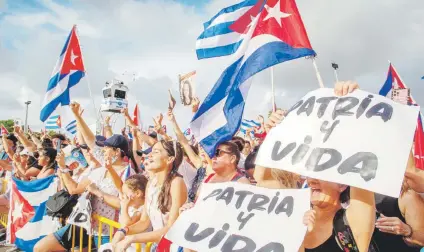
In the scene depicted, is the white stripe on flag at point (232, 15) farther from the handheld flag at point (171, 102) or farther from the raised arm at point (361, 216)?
the raised arm at point (361, 216)

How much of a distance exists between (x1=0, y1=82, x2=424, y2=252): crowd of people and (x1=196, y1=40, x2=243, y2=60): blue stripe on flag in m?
0.88

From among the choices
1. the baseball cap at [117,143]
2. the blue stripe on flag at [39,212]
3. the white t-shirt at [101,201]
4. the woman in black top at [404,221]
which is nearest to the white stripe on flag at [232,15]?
the baseball cap at [117,143]

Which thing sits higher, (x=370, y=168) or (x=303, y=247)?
(x=370, y=168)

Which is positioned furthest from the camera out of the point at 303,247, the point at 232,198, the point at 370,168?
the point at 232,198

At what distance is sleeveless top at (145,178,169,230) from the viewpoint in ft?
11.9

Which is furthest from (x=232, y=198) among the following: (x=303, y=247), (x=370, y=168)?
(x=370, y=168)

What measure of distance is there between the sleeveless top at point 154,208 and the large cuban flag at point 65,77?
173 inches

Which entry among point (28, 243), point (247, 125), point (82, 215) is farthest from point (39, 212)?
point (247, 125)

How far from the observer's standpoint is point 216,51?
4770 mm

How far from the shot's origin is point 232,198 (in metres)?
2.85

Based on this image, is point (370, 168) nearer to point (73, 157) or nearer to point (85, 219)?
point (85, 219)

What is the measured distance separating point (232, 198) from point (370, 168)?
0.98 meters

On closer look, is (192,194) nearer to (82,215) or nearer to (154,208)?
(154,208)

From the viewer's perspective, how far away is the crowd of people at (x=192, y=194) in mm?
2387
